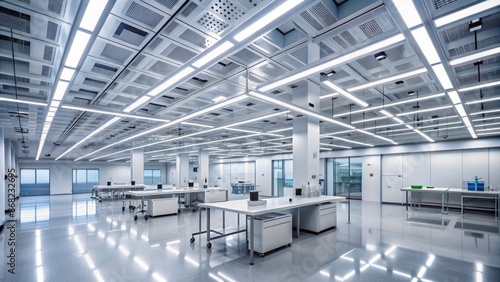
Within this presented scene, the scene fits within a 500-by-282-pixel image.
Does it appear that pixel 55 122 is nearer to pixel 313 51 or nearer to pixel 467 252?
pixel 313 51

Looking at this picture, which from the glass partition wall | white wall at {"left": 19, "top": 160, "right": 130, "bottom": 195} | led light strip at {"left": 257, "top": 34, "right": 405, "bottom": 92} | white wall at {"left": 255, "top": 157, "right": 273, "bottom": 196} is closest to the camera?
led light strip at {"left": 257, "top": 34, "right": 405, "bottom": 92}

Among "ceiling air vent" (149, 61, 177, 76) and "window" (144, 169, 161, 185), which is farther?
"window" (144, 169, 161, 185)

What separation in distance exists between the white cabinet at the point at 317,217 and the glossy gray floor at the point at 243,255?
20 cm

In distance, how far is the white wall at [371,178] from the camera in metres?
12.5

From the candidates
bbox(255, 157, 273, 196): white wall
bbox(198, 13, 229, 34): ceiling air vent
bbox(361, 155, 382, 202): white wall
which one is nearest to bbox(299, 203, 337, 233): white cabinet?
bbox(198, 13, 229, 34): ceiling air vent

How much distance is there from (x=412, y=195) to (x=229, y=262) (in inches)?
402

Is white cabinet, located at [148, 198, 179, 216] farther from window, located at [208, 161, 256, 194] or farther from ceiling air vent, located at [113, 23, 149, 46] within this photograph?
window, located at [208, 161, 256, 194]

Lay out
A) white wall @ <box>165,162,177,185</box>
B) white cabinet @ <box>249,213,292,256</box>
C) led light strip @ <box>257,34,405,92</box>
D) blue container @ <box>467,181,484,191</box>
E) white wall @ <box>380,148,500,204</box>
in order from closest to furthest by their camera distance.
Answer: led light strip @ <box>257,34,405,92</box> → white cabinet @ <box>249,213,292,256</box> → blue container @ <box>467,181,484,191</box> → white wall @ <box>380,148,500,204</box> → white wall @ <box>165,162,177,185</box>

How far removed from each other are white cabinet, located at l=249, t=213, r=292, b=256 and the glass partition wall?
10536 mm

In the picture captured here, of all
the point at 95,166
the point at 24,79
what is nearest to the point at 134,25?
the point at 24,79

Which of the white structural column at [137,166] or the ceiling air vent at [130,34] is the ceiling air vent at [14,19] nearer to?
the ceiling air vent at [130,34]

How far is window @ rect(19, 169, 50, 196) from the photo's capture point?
61.4ft

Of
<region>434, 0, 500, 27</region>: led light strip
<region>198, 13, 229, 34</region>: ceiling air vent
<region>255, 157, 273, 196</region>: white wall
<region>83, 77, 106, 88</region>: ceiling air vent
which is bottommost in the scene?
<region>255, 157, 273, 196</region>: white wall

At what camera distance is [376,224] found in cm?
670
